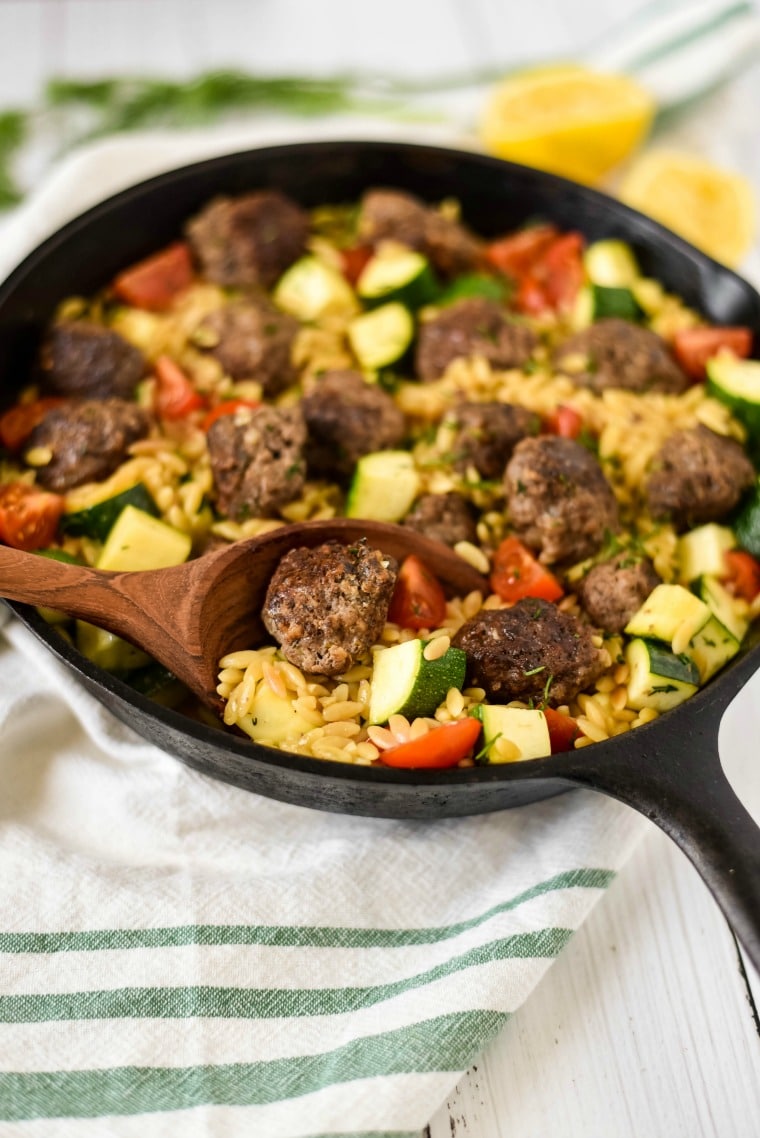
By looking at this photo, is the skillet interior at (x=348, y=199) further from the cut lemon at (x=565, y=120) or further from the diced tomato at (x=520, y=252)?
the cut lemon at (x=565, y=120)

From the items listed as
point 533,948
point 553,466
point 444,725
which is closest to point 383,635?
point 444,725

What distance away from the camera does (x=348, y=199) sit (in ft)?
18.0

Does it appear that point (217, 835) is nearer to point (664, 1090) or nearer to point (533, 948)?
point (533, 948)

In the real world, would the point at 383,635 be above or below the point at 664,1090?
above

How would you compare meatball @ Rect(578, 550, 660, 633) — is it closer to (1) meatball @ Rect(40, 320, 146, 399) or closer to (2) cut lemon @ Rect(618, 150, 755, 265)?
(1) meatball @ Rect(40, 320, 146, 399)

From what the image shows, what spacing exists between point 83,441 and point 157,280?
118cm

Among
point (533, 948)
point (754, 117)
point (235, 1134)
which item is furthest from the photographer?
point (754, 117)

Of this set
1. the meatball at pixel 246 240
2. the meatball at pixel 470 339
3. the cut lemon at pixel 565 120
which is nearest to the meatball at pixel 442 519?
the meatball at pixel 470 339

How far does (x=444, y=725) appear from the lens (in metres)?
3.43

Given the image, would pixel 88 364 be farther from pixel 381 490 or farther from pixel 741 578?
pixel 741 578

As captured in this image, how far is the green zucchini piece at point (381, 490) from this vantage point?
4.13m

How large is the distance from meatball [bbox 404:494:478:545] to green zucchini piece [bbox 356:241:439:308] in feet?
3.88

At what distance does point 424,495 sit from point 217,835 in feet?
4.83

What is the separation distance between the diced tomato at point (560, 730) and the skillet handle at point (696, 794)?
14.2 inches
